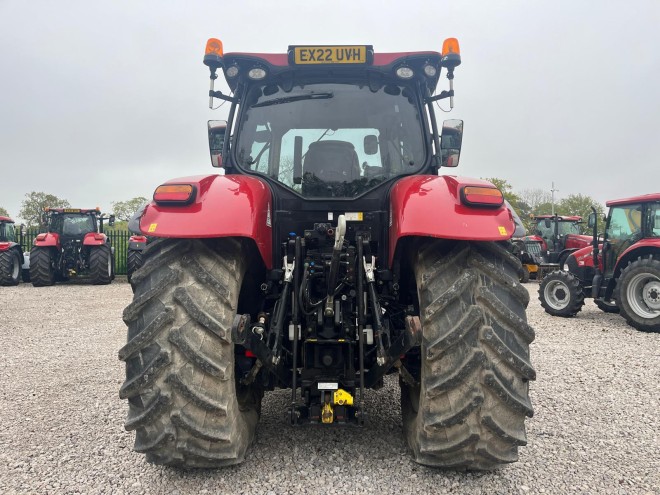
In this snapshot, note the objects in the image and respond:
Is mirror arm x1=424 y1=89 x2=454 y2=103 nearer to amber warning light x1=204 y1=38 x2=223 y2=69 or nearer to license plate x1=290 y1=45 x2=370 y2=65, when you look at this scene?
license plate x1=290 y1=45 x2=370 y2=65

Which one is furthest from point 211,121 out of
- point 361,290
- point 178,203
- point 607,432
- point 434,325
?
point 607,432

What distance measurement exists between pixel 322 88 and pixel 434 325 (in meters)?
1.78

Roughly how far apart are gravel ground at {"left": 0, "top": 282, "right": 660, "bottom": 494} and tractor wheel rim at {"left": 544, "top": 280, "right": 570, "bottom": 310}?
401cm

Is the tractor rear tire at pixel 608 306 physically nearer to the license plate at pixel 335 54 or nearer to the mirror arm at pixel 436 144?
the mirror arm at pixel 436 144

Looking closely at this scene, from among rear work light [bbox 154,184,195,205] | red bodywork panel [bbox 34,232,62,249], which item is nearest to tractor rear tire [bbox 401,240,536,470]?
rear work light [bbox 154,184,195,205]

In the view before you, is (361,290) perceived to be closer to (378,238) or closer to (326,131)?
(378,238)

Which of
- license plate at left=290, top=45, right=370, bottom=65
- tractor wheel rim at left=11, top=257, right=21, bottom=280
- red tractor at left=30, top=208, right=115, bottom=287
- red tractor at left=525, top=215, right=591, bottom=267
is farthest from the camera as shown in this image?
red tractor at left=525, top=215, right=591, bottom=267

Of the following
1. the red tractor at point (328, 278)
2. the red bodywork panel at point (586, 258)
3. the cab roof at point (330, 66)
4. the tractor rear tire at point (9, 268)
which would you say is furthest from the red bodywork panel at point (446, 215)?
the tractor rear tire at point (9, 268)

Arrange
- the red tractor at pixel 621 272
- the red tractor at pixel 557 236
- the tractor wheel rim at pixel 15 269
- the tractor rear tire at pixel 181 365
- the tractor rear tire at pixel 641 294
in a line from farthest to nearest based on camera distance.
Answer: the red tractor at pixel 557 236 < the tractor wheel rim at pixel 15 269 < the red tractor at pixel 621 272 < the tractor rear tire at pixel 641 294 < the tractor rear tire at pixel 181 365

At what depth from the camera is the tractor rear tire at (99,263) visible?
50.1ft

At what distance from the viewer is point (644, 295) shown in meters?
8.02

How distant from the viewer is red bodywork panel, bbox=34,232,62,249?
49.4ft

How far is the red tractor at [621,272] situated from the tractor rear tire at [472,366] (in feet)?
22.8

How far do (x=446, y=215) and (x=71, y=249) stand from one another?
1639 centimetres
